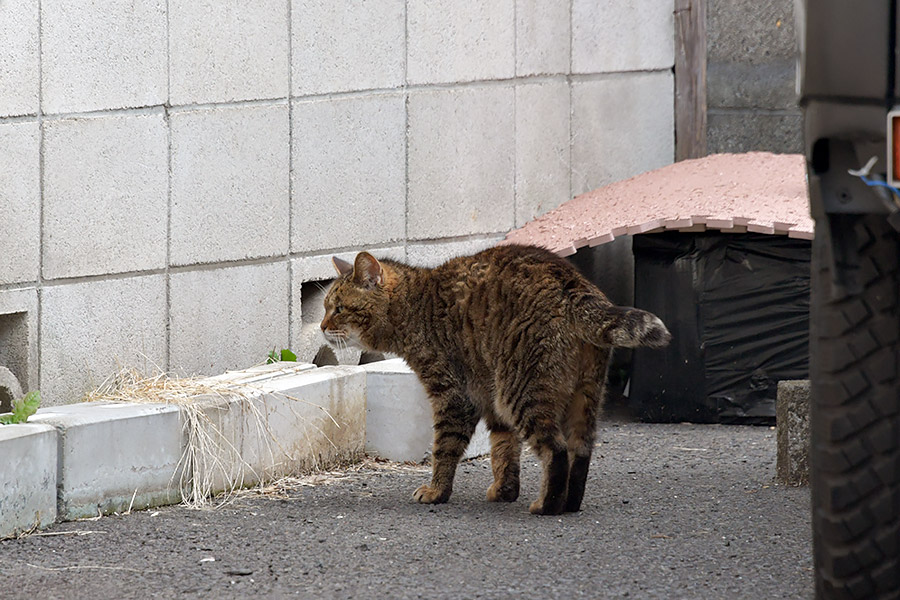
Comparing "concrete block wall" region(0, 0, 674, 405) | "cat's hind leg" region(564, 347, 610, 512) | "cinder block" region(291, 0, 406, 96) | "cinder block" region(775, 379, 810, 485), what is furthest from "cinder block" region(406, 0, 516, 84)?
"cinder block" region(775, 379, 810, 485)

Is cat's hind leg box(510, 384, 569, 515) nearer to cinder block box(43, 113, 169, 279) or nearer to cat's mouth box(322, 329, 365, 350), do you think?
cat's mouth box(322, 329, 365, 350)

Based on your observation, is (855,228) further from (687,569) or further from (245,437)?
(245,437)

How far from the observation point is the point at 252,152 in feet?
20.5

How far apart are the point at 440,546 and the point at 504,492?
34.5 inches

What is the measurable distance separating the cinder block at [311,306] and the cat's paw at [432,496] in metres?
1.50

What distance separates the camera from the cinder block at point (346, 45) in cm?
650

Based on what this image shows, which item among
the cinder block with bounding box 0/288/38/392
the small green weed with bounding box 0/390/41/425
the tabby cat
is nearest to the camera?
the small green weed with bounding box 0/390/41/425

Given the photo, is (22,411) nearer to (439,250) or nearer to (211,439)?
(211,439)

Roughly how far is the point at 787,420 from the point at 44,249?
304 centimetres

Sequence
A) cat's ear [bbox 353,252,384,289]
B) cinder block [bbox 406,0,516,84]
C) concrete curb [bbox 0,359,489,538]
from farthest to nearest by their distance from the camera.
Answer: cinder block [bbox 406,0,516,84] → cat's ear [bbox 353,252,384,289] → concrete curb [bbox 0,359,489,538]

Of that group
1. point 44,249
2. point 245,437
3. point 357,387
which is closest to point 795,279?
point 357,387

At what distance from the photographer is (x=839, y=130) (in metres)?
2.87

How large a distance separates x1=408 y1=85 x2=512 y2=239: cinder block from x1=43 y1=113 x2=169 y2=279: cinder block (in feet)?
5.85

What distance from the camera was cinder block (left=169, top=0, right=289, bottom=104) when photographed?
19.2 ft
